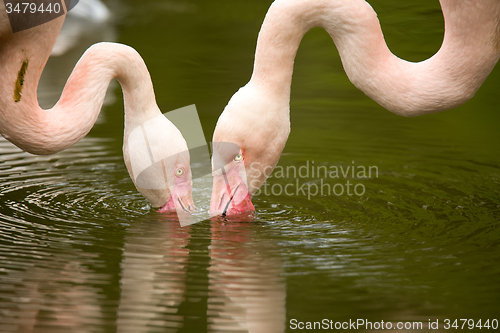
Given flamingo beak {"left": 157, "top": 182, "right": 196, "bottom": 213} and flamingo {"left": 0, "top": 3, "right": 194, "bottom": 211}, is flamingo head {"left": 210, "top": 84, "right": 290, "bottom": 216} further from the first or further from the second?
flamingo {"left": 0, "top": 3, "right": 194, "bottom": 211}

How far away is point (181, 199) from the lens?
18.1ft

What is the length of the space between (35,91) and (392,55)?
2.38 m

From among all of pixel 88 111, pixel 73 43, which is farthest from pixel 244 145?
pixel 73 43

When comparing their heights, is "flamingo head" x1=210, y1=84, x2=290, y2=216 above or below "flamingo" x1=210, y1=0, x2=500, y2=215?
below

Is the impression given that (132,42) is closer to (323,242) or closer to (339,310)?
(323,242)

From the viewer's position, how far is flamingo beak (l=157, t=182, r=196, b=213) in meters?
5.50

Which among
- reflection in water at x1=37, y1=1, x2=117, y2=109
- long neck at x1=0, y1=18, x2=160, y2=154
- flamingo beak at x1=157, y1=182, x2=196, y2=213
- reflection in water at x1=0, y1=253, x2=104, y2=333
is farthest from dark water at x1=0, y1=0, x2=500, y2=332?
reflection in water at x1=37, y1=1, x2=117, y2=109

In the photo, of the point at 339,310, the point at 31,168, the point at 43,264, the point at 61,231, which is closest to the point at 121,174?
the point at 31,168

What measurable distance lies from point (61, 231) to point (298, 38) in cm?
208

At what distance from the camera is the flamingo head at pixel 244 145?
505cm
